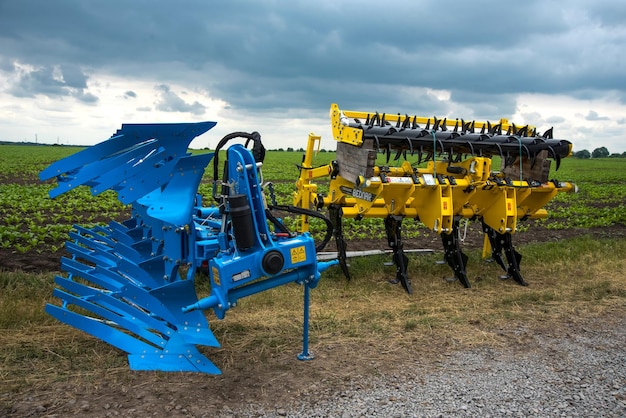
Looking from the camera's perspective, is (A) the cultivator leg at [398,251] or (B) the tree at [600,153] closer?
(A) the cultivator leg at [398,251]

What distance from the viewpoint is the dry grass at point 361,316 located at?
432 centimetres

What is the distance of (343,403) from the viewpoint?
362 centimetres

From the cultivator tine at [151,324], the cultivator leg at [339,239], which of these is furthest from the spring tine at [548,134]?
the cultivator tine at [151,324]

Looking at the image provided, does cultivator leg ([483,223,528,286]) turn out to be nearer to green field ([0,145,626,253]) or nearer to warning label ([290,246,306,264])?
green field ([0,145,626,253])

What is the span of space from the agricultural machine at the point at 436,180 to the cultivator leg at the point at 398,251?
14mm

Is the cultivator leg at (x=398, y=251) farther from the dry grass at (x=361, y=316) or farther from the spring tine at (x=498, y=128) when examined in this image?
the spring tine at (x=498, y=128)

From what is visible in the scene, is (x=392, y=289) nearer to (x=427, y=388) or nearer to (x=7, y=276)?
(x=427, y=388)

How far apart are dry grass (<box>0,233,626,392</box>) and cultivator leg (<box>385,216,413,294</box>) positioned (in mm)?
176

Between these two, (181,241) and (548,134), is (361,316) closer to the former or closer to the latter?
(181,241)

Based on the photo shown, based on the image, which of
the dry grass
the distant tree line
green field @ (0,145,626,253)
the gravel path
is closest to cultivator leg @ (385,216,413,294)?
the dry grass

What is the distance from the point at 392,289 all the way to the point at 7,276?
4941mm

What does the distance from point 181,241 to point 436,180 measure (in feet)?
12.2

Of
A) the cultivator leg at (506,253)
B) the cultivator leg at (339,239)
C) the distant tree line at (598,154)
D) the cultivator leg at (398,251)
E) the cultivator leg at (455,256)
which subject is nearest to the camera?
the cultivator leg at (398,251)

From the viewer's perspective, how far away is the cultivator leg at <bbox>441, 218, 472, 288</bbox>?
7.25 metres
